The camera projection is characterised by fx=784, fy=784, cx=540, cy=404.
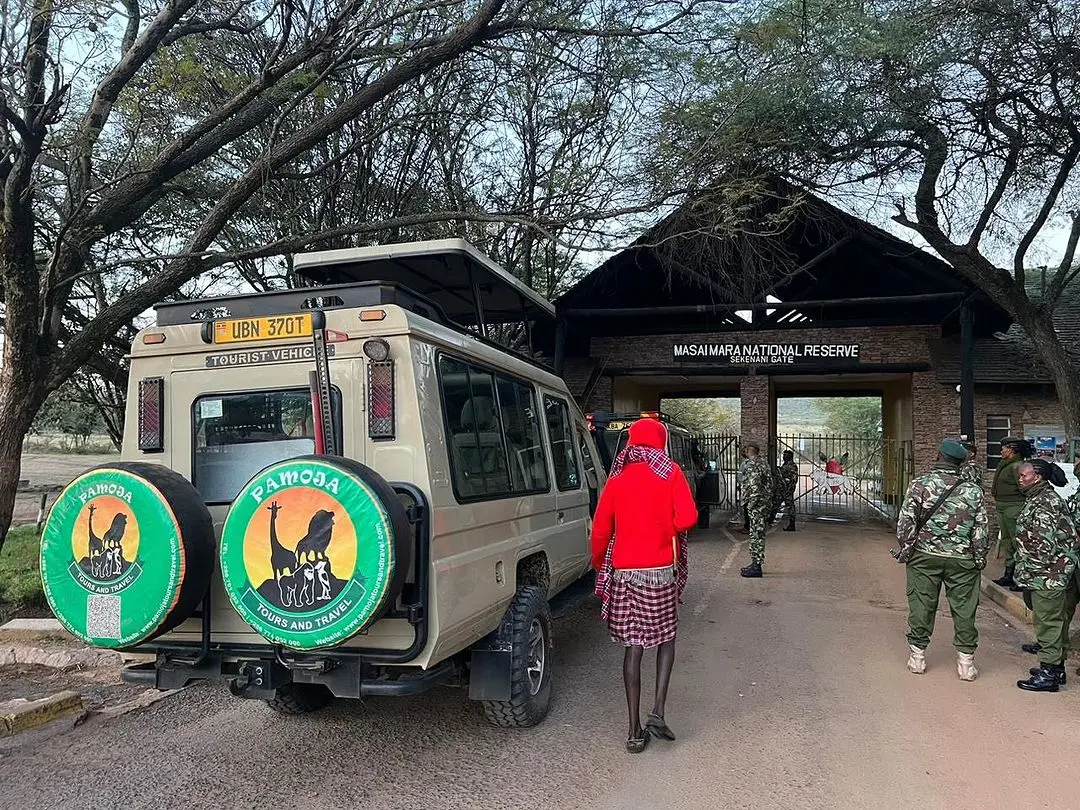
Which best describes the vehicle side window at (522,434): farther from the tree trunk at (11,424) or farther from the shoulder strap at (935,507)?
the tree trunk at (11,424)

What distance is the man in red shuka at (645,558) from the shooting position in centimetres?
432

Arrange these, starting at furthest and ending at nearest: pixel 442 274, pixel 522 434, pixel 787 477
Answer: pixel 787 477 → pixel 442 274 → pixel 522 434

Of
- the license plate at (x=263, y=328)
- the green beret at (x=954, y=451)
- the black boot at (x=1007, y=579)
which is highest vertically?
the license plate at (x=263, y=328)

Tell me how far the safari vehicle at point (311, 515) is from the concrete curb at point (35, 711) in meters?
1.35

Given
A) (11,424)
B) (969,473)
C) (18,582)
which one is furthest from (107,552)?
(18,582)

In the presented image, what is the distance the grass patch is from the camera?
8.61 metres

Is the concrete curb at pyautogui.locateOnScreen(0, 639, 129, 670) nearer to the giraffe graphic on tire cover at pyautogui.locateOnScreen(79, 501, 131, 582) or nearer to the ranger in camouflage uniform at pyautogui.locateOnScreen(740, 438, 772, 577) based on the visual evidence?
the giraffe graphic on tire cover at pyautogui.locateOnScreen(79, 501, 131, 582)

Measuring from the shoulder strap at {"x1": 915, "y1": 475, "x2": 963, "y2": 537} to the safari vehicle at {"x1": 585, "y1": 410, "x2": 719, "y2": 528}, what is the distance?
138 inches

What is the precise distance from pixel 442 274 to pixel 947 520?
433 centimetres

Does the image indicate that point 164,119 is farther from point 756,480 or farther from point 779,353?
point 779,353

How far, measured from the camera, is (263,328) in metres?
4.04

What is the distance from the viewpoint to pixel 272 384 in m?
4.08

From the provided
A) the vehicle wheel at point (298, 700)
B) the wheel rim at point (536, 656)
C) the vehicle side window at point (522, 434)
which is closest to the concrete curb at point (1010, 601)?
the wheel rim at point (536, 656)

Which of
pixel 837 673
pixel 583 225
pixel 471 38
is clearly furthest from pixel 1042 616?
pixel 471 38
